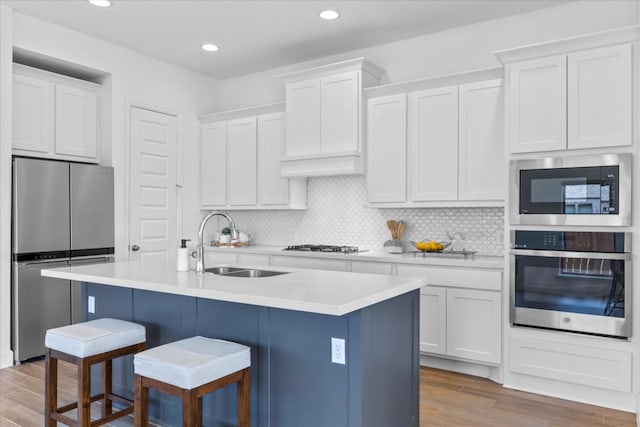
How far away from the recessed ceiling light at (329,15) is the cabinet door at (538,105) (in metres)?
1.54

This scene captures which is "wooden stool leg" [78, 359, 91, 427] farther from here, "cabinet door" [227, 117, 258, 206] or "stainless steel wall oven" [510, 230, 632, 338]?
"cabinet door" [227, 117, 258, 206]

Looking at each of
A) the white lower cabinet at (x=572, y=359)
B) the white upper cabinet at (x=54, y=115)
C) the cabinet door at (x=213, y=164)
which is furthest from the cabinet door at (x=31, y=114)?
the white lower cabinet at (x=572, y=359)

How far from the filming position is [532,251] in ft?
11.3

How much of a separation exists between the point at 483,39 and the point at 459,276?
85.3 inches

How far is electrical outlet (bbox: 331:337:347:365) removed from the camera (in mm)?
2209

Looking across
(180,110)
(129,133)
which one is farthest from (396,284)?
(180,110)

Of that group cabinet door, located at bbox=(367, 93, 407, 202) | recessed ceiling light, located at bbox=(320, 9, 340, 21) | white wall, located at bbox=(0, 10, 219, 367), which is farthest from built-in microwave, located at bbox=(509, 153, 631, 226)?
white wall, located at bbox=(0, 10, 219, 367)

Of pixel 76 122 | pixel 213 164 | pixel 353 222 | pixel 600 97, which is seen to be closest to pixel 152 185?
pixel 213 164

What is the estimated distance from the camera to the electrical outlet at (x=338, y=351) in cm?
221

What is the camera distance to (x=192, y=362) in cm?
212

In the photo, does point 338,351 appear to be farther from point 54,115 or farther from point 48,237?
point 54,115

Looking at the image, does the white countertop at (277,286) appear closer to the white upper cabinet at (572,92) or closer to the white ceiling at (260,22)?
the white upper cabinet at (572,92)

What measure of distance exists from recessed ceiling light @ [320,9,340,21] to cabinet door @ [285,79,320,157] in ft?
2.20

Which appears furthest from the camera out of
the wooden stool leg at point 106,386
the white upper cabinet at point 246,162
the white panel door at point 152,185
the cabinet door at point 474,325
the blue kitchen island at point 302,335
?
the white upper cabinet at point 246,162
